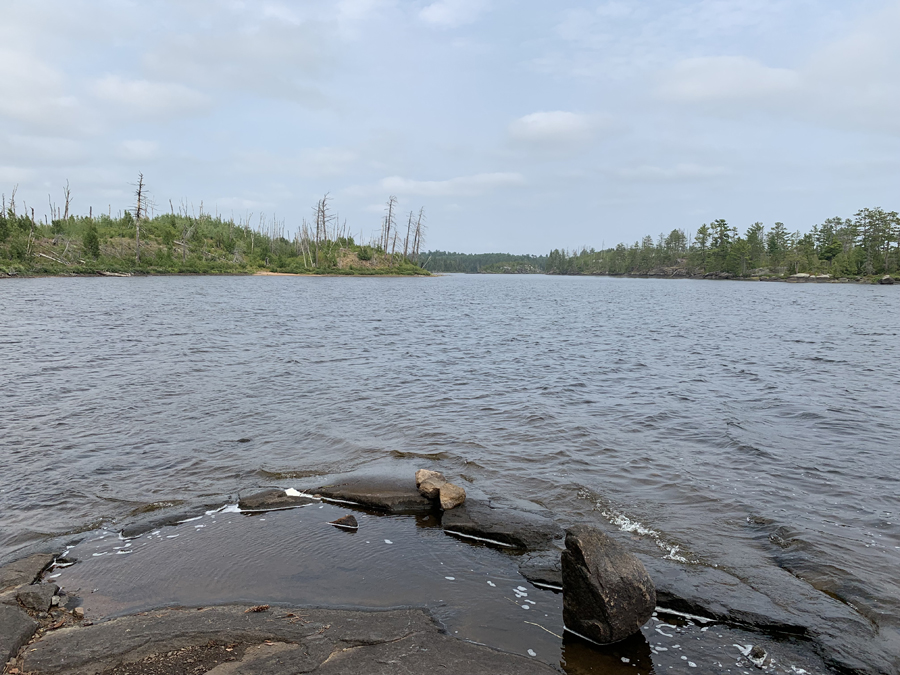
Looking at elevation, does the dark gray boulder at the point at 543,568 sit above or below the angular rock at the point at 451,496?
below

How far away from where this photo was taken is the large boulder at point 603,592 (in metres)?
5.77

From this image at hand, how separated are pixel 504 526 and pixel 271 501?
3.96 metres

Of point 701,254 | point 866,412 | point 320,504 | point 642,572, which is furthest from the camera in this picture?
point 701,254

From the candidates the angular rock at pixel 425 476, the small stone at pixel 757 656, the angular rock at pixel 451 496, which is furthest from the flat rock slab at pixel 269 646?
the angular rock at pixel 425 476

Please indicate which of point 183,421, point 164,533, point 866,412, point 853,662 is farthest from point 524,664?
point 866,412

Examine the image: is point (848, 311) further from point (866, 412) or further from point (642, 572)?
point (642, 572)

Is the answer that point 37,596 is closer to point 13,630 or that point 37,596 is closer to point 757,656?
point 13,630

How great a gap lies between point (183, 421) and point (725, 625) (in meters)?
12.7

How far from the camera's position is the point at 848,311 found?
170ft

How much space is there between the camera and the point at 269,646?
5375mm

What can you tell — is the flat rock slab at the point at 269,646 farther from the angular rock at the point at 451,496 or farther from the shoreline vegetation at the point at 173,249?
the shoreline vegetation at the point at 173,249

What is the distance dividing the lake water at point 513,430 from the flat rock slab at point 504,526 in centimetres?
83

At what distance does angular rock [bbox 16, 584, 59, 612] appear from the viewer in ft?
19.9

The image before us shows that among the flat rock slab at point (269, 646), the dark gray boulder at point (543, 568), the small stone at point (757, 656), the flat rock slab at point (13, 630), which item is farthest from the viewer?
the dark gray boulder at point (543, 568)
